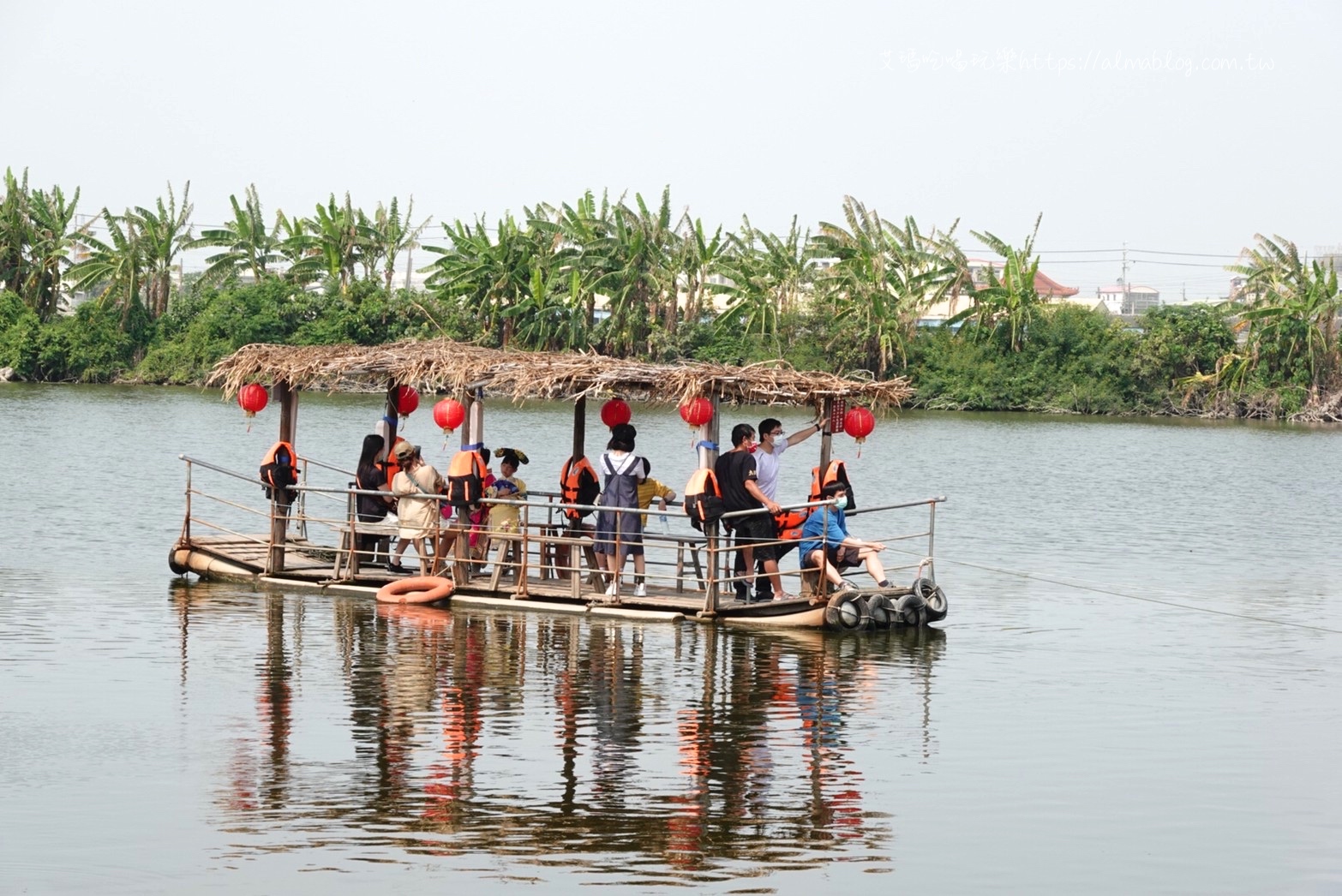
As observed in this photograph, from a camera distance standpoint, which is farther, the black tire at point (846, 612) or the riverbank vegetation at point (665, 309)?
the riverbank vegetation at point (665, 309)

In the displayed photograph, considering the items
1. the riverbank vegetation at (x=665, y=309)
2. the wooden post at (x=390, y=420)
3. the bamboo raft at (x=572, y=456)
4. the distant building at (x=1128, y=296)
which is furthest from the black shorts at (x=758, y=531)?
A: the distant building at (x=1128, y=296)

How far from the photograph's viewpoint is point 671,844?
351 inches

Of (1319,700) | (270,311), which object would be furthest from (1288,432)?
(1319,700)

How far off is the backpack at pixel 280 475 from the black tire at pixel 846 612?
17.2ft

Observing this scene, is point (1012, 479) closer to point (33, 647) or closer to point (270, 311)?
point (33, 647)

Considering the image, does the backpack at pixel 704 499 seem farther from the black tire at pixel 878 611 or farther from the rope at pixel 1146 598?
the rope at pixel 1146 598

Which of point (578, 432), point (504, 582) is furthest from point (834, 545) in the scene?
point (504, 582)

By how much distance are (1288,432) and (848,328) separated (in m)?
13.3

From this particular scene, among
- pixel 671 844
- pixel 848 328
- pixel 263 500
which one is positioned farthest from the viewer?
pixel 848 328

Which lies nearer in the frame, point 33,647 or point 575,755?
point 575,755

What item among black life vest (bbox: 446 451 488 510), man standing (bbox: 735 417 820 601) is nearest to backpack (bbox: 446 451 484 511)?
black life vest (bbox: 446 451 488 510)

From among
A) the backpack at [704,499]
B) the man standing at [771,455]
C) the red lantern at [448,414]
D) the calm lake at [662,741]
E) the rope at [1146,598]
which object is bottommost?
the calm lake at [662,741]

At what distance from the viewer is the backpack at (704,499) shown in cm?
1460

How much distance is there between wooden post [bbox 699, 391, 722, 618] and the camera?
14.7 m
